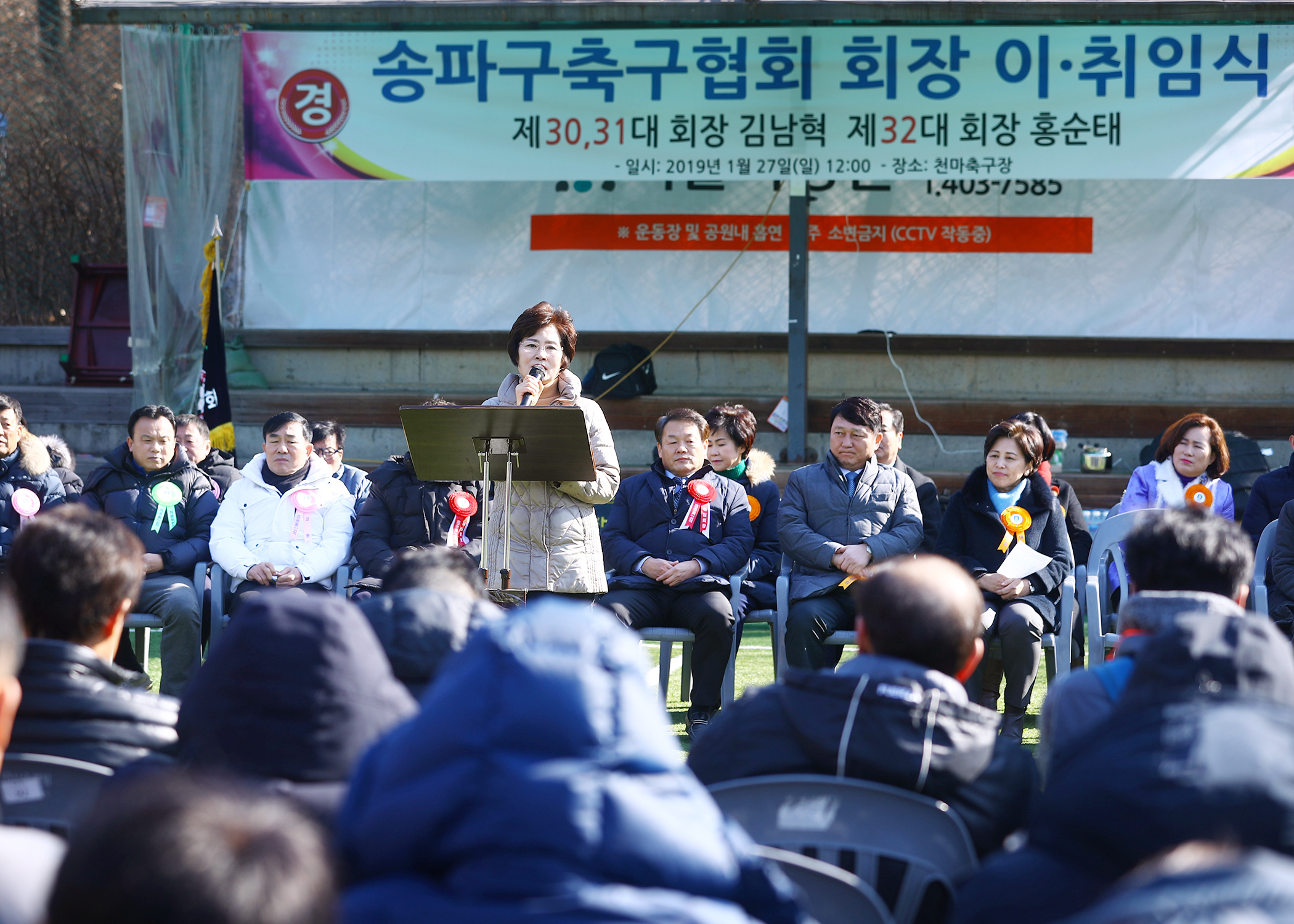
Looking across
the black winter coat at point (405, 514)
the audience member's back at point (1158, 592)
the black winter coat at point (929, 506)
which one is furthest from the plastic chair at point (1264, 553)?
the black winter coat at point (405, 514)

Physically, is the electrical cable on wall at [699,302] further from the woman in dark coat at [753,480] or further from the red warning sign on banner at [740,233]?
the woman in dark coat at [753,480]

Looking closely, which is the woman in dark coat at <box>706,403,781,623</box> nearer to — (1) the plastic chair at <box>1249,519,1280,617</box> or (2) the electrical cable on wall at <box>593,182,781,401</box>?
(1) the plastic chair at <box>1249,519,1280,617</box>

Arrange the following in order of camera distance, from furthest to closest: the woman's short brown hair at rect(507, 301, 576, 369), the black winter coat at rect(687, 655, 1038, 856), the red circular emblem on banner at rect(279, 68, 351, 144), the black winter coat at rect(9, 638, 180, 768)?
the red circular emblem on banner at rect(279, 68, 351, 144) → the woman's short brown hair at rect(507, 301, 576, 369) → the black winter coat at rect(9, 638, 180, 768) → the black winter coat at rect(687, 655, 1038, 856)

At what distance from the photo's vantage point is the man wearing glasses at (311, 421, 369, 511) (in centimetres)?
588

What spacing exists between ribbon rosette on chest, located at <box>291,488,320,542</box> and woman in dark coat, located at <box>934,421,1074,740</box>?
109 inches

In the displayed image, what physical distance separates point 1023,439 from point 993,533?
1.39ft

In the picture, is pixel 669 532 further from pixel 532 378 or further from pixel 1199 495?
pixel 1199 495

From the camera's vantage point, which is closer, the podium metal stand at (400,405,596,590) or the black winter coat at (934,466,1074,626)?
the podium metal stand at (400,405,596,590)

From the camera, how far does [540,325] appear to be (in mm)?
4184

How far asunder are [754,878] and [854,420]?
370 centimetres

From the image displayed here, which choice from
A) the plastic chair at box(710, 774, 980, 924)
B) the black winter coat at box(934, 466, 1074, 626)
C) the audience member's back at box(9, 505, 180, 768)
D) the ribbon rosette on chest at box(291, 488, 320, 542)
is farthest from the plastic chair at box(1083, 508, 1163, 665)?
the audience member's back at box(9, 505, 180, 768)

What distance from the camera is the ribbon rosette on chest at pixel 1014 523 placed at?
15.4 feet

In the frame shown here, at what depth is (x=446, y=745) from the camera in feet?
4.10

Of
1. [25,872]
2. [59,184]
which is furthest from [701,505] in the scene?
[59,184]
